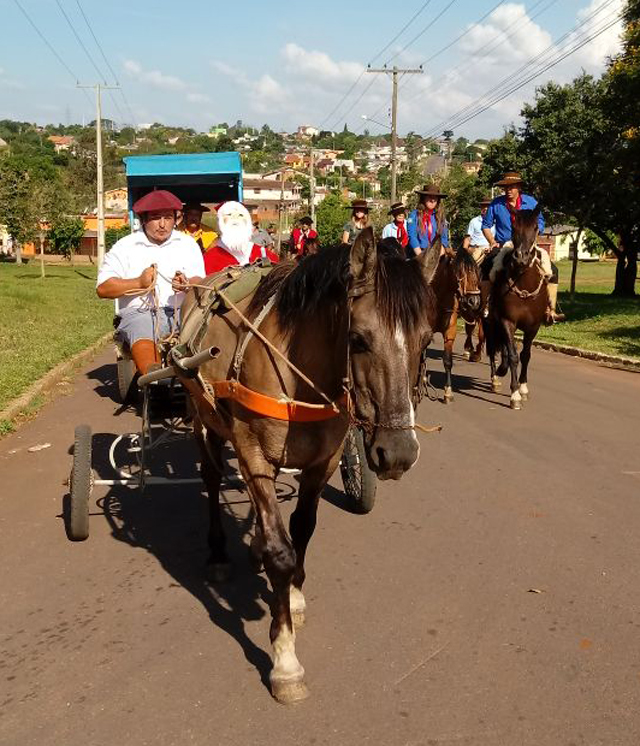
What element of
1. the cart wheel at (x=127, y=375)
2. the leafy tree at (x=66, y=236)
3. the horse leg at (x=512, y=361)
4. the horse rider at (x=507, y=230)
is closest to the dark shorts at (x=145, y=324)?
the cart wheel at (x=127, y=375)

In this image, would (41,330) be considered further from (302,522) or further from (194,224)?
(302,522)

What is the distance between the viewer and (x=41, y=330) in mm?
17000

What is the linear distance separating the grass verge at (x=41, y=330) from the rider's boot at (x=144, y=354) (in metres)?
3.75

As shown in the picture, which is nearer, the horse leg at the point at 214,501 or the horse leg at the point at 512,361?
the horse leg at the point at 214,501

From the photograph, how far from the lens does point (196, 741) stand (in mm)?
3186

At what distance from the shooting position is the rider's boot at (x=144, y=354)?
18.2 feet

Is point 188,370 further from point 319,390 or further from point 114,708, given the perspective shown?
point 114,708

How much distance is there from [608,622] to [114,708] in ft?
8.77

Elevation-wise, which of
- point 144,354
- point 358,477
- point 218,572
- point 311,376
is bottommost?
point 218,572

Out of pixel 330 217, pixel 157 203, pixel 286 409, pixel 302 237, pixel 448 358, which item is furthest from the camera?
pixel 330 217

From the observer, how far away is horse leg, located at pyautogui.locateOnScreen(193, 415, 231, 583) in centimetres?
480

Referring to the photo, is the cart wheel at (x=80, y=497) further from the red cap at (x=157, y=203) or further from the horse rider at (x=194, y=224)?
the horse rider at (x=194, y=224)

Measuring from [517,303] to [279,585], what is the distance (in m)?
7.54

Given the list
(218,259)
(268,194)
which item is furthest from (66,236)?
(268,194)
